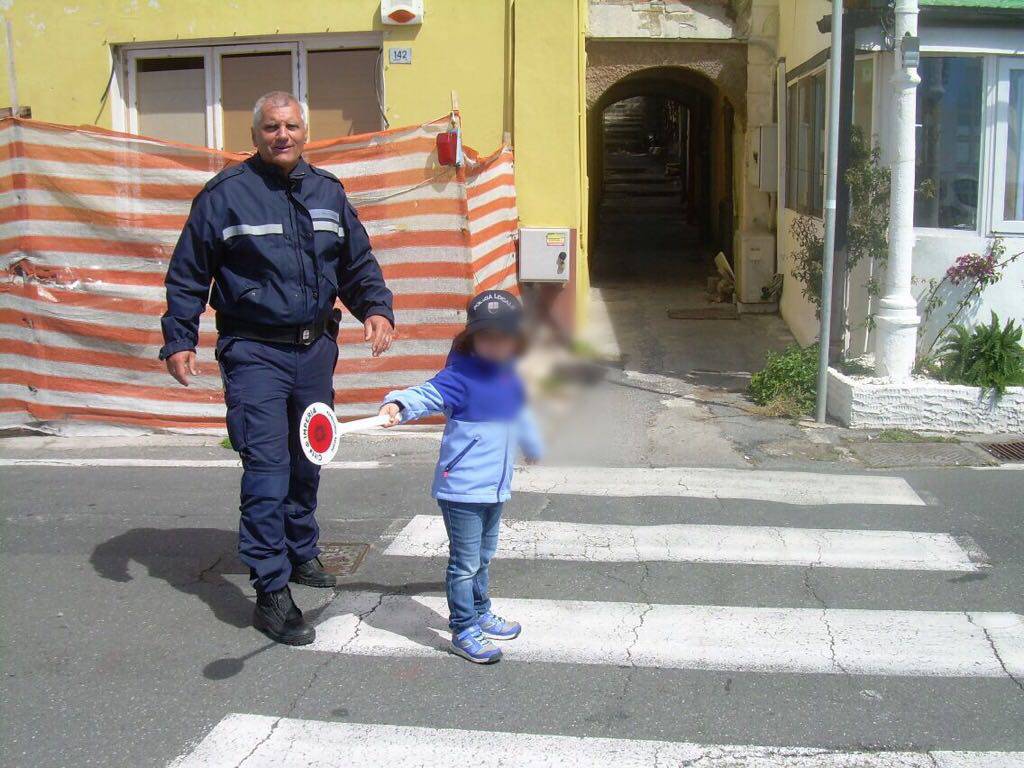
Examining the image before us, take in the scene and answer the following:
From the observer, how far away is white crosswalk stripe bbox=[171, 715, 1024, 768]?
3629mm

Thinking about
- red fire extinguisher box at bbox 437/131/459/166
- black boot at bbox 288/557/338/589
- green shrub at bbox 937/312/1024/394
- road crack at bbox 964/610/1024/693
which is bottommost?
road crack at bbox 964/610/1024/693

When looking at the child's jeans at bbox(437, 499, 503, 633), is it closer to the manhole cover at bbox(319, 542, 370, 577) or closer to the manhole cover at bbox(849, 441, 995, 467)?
the manhole cover at bbox(319, 542, 370, 577)

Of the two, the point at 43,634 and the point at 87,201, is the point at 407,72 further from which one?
the point at 43,634

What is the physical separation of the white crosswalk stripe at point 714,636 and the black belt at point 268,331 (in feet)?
4.00

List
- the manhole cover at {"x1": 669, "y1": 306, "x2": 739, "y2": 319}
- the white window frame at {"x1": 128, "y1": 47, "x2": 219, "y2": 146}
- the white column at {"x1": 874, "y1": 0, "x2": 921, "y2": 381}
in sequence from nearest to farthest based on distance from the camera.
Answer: the white column at {"x1": 874, "y1": 0, "x2": 921, "y2": 381}
the white window frame at {"x1": 128, "y1": 47, "x2": 219, "y2": 146}
the manhole cover at {"x1": 669, "y1": 306, "x2": 739, "y2": 319}

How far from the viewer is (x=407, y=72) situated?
9.84 meters

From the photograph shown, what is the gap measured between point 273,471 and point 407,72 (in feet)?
20.1

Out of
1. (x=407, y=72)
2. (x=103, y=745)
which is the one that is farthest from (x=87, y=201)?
(x=103, y=745)

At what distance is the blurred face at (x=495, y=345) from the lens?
3.57 meters

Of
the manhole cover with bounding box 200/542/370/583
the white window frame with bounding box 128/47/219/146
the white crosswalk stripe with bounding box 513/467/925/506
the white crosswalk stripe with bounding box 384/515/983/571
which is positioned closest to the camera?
the manhole cover with bounding box 200/542/370/583

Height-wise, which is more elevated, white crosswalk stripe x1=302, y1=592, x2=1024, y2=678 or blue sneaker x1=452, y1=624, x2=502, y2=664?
blue sneaker x1=452, y1=624, x2=502, y2=664

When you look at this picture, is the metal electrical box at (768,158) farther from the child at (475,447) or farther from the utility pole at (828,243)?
the child at (475,447)

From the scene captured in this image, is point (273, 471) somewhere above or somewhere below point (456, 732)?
above

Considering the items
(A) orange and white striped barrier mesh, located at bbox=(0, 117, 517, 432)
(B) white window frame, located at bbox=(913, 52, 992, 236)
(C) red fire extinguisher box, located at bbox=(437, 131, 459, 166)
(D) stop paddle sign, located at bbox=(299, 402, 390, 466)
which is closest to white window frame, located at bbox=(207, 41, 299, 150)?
(A) orange and white striped barrier mesh, located at bbox=(0, 117, 517, 432)
